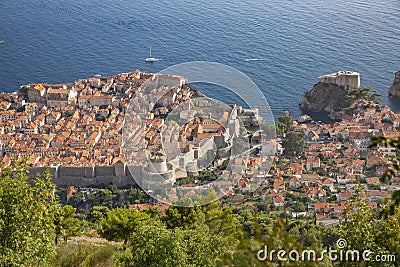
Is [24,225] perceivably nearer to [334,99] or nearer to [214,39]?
[334,99]

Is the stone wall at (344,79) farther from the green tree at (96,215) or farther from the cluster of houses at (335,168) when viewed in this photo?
the green tree at (96,215)

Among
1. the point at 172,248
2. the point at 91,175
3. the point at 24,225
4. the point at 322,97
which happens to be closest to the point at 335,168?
the point at 91,175

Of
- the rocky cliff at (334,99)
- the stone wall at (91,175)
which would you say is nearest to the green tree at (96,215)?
the stone wall at (91,175)

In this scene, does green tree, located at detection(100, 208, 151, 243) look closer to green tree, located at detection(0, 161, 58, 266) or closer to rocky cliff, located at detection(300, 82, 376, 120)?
green tree, located at detection(0, 161, 58, 266)

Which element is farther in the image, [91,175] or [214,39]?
[214,39]

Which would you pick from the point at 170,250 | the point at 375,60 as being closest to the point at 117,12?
the point at 375,60

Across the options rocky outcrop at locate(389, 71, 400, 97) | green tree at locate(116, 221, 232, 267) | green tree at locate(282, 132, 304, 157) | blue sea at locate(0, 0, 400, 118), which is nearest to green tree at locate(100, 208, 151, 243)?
green tree at locate(116, 221, 232, 267)
